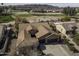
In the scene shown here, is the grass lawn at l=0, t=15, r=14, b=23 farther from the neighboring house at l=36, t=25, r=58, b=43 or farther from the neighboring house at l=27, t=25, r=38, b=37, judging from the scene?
the neighboring house at l=36, t=25, r=58, b=43

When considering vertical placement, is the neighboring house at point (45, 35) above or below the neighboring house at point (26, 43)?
above

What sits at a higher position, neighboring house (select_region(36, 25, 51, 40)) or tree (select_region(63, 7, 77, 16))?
tree (select_region(63, 7, 77, 16))

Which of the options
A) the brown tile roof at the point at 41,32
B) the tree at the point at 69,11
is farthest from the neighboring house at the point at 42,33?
the tree at the point at 69,11

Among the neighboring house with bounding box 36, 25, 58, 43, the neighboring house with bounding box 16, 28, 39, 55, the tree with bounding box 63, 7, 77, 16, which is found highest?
the tree with bounding box 63, 7, 77, 16

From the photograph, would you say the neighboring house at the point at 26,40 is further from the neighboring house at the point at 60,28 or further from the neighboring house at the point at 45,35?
the neighboring house at the point at 60,28

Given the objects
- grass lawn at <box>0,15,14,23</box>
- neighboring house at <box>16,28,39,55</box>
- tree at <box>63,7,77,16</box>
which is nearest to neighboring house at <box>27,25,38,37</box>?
neighboring house at <box>16,28,39,55</box>

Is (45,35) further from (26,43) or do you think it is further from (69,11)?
(69,11)

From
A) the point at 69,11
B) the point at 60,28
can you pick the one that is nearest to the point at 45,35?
the point at 60,28

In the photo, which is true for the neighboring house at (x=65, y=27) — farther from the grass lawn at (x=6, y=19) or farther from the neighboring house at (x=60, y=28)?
the grass lawn at (x=6, y=19)

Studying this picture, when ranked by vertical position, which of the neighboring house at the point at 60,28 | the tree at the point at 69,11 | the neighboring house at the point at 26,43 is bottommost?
the neighboring house at the point at 26,43

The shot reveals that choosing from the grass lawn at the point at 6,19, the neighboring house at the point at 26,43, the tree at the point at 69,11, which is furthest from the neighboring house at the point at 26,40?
the tree at the point at 69,11

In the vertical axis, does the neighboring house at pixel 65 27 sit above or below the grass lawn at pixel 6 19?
below

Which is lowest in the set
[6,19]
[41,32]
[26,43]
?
[26,43]
